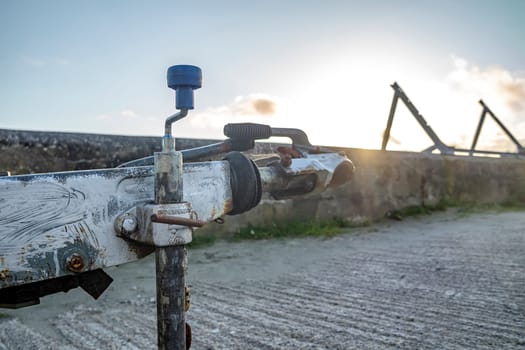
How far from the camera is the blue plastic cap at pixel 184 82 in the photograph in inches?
33.3

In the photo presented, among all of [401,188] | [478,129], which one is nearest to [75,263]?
[401,188]

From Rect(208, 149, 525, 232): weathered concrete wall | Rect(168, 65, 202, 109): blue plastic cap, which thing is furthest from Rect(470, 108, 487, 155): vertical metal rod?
Rect(168, 65, 202, 109): blue plastic cap

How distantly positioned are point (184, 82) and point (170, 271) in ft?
1.13

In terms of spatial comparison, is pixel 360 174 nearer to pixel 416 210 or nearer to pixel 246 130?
pixel 416 210

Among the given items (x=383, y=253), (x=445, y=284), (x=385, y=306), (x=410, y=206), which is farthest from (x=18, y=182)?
(x=410, y=206)

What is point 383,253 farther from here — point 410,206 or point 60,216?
point 60,216

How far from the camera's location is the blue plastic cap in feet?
2.77

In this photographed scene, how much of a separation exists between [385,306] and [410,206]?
3.29m

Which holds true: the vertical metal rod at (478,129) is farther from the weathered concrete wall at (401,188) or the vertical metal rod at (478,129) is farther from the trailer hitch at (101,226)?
the trailer hitch at (101,226)

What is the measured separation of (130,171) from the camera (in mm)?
909

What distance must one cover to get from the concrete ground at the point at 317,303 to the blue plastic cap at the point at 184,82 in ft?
3.61

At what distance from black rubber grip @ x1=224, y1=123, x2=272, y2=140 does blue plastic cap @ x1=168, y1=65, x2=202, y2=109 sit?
0.21 meters

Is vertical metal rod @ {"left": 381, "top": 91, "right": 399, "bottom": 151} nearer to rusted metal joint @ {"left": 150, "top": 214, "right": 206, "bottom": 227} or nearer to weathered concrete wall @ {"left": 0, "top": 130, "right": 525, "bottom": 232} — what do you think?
weathered concrete wall @ {"left": 0, "top": 130, "right": 525, "bottom": 232}

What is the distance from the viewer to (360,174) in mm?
4699
